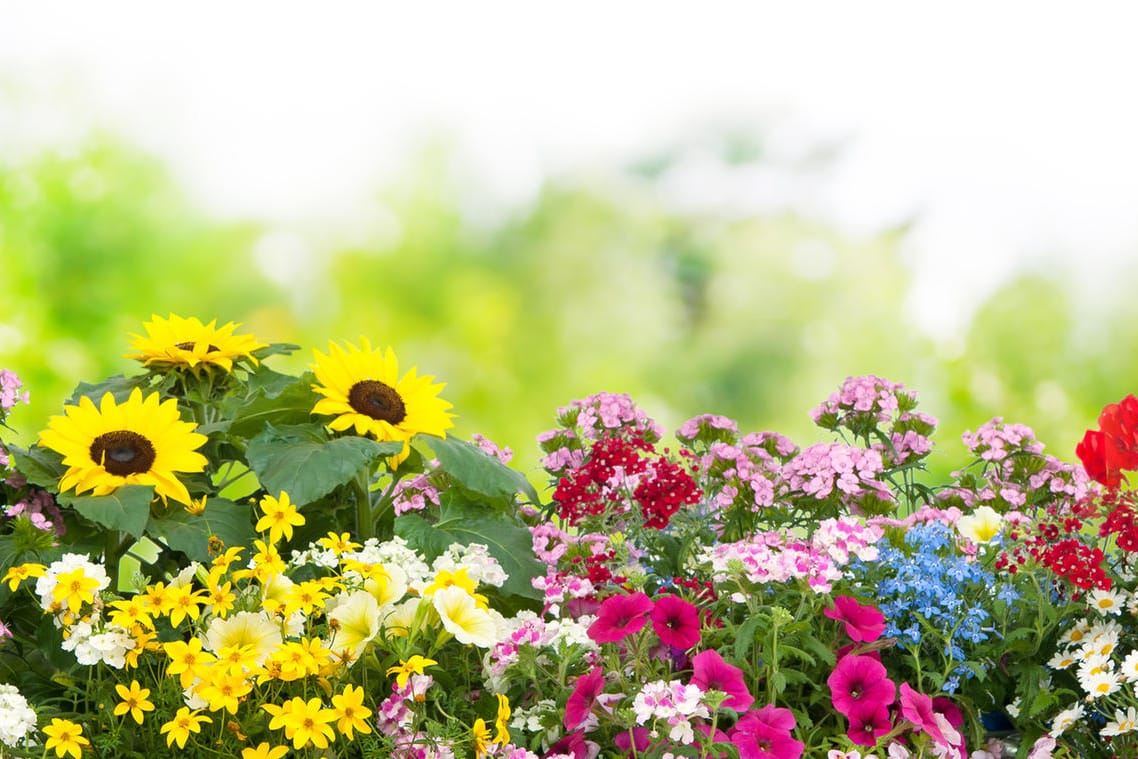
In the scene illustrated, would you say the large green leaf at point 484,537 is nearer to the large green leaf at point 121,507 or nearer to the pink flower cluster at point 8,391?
the large green leaf at point 121,507

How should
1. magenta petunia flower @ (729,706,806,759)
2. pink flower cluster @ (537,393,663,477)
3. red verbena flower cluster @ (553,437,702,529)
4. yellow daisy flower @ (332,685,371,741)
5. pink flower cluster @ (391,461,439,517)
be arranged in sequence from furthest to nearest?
pink flower cluster @ (537,393,663,477)
pink flower cluster @ (391,461,439,517)
red verbena flower cluster @ (553,437,702,529)
magenta petunia flower @ (729,706,806,759)
yellow daisy flower @ (332,685,371,741)

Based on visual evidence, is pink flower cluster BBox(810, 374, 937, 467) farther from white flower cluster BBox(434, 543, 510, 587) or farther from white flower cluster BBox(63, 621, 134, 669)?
white flower cluster BBox(63, 621, 134, 669)

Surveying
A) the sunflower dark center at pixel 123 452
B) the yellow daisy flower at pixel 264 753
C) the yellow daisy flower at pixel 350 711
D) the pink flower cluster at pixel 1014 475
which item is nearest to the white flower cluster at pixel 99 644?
the yellow daisy flower at pixel 264 753

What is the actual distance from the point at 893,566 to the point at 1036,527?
35cm

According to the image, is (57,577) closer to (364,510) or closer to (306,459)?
(306,459)

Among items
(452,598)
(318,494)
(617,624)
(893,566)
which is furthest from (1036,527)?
(318,494)

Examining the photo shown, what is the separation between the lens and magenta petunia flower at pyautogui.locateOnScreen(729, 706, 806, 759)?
186cm

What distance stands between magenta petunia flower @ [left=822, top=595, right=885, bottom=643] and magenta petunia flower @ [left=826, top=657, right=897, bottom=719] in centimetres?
4

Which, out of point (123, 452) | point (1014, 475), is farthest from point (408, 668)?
point (1014, 475)

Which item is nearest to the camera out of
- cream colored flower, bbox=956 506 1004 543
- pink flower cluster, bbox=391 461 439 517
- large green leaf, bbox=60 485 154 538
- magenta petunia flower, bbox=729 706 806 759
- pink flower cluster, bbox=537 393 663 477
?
magenta petunia flower, bbox=729 706 806 759

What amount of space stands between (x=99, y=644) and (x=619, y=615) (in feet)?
2.62

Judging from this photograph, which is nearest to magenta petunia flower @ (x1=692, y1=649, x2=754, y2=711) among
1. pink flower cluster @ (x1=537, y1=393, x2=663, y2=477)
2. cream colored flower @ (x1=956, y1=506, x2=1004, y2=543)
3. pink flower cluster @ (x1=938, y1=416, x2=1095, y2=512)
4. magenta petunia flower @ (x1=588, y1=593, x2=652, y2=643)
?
magenta petunia flower @ (x1=588, y1=593, x2=652, y2=643)

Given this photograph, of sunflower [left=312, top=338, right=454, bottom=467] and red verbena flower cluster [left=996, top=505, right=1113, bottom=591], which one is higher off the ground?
sunflower [left=312, top=338, right=454, bottom=467]

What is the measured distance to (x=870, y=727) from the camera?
6.47ft
